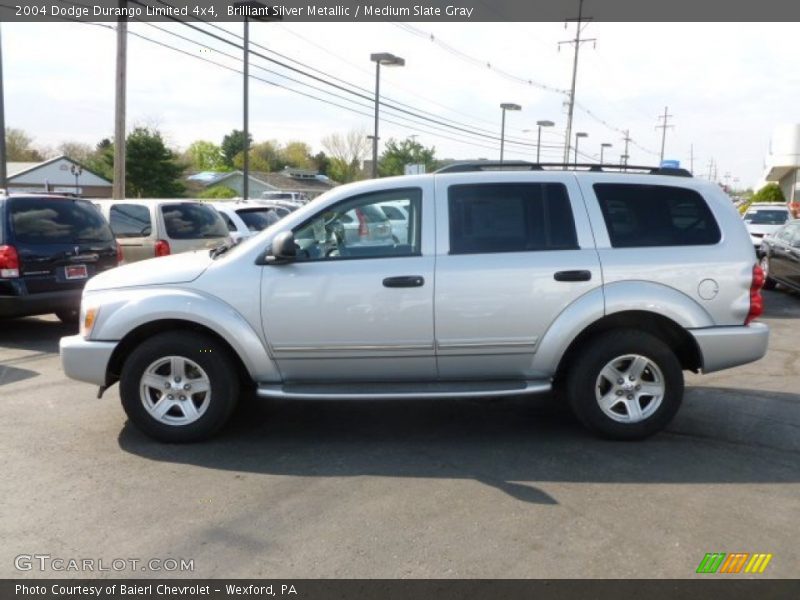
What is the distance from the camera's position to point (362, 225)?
5.05m

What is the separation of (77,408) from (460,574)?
395 centimetres

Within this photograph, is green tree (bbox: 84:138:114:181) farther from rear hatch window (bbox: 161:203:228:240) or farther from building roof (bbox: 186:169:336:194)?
rear hatch window (bbox: 161:203:228:240)

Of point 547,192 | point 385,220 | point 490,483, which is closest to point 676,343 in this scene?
point 547,192

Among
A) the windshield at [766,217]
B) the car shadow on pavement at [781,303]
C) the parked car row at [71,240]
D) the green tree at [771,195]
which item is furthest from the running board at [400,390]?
the green tree at [771,195]

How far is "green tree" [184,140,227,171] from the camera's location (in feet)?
363

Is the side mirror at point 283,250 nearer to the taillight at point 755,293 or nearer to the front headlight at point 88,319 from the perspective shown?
the front headlight at point 88,319

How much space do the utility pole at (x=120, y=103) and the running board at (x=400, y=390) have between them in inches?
488

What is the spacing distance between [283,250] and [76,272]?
4.97 meters

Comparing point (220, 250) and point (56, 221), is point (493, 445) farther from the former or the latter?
point (56, 221)

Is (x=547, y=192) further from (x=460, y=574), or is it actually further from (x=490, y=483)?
(x=460, y=574)

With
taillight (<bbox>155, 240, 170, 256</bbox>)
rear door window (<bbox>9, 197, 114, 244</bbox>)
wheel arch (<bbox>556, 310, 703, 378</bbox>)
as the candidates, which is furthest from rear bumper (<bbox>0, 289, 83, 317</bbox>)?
wheel arch (<bbox>556, 310, 703, 378</bbox>)

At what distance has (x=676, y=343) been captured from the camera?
17.2 ft

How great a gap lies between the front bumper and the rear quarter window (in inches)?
145

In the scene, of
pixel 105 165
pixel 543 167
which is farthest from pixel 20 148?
pixel 543 167
